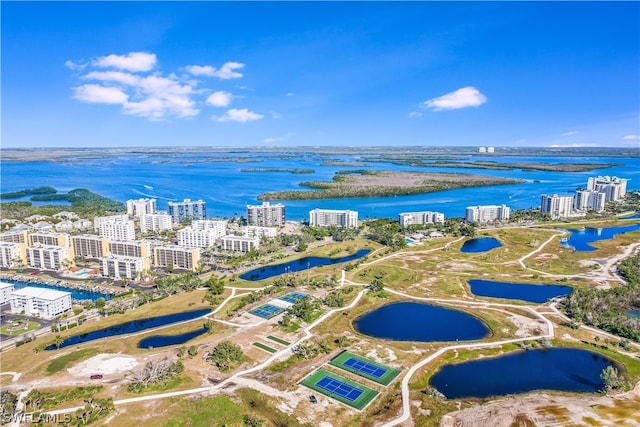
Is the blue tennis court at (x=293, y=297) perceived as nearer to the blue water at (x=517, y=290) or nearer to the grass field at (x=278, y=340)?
the grass field at (x=278, y=340)

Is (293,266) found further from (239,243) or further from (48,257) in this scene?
(48,257)

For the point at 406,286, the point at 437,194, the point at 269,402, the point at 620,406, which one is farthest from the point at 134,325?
the point at 437,194

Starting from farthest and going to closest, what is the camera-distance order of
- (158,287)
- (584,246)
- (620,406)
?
(584,246), (158,287), (620,406)

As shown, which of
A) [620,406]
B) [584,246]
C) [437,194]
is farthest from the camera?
[437,194]

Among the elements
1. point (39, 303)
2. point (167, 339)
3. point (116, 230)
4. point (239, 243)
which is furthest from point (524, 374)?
point (116, 230)

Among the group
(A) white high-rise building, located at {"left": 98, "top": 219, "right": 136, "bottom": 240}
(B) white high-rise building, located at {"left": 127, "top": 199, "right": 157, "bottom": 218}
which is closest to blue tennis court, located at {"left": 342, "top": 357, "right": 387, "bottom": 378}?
(A) white high-rise building, located at {"left": 98, "top": 219, "right": 136, "bottom": 240}

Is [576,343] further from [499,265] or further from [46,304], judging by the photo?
[46,304]

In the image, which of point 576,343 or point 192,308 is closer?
point 576,343
